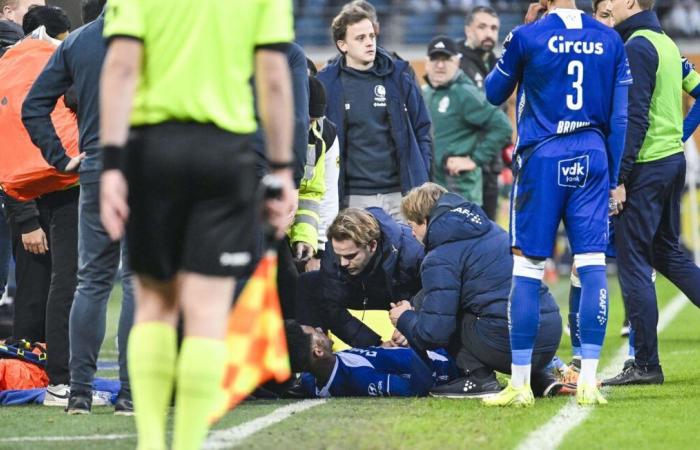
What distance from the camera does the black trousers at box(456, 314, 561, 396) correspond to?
7.39m

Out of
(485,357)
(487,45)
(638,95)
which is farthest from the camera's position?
(487,45)

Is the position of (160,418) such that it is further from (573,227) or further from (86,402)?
(573,227)

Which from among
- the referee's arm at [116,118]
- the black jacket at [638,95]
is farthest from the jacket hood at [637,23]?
the referee's arm at [116,118]

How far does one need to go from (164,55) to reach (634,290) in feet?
14.5

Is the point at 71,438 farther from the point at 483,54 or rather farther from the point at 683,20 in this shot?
the point at 683,20

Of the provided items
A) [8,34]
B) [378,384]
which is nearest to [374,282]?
A: [378,384]

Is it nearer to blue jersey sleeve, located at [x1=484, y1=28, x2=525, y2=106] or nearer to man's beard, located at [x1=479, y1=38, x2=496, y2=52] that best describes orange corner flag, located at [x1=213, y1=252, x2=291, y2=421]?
blue jersey sleeve, located at [x1=484, y1=28, x2=525, y2=106]

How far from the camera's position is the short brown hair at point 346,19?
9508 millimetres

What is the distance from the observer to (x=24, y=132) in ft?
25.6

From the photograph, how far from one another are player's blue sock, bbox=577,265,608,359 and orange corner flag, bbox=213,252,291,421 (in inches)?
107

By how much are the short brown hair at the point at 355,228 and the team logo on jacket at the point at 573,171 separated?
1.22 meters

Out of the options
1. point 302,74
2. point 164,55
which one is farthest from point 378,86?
point 164,55

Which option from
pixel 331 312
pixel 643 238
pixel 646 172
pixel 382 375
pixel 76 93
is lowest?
pixel 382 375

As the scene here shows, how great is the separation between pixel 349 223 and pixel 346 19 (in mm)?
2358
